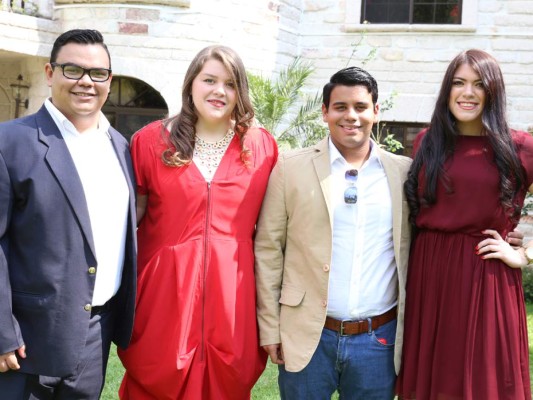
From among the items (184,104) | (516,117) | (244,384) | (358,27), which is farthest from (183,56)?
(244,384)

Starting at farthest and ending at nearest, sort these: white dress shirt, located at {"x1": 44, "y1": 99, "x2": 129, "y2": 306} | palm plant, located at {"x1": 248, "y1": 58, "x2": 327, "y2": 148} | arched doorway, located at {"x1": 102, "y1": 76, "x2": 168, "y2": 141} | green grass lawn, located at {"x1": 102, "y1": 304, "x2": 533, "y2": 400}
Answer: arched doorway, located at {"x1": 102, "y1": 76, "x2": 168, "y2": 141} < palm plant, located at {"x1": 248, "y1": 58, "x2": 327, "y2": 148} < green grass lawn, located at {"x1": 102, "y1": 304, "x2": 533, "y2": 400} < white dress shirt, located at {"x1": 44, "y1": 99, "x2": 129, "y2": 306}

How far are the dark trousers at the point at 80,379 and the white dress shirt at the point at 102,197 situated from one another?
0.14 meters

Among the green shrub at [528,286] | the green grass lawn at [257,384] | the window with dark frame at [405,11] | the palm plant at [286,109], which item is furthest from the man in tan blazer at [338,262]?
the window with dark frame at [405,11]

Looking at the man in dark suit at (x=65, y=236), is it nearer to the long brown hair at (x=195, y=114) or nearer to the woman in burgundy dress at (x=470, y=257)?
the long brown hair at (x=195, y=114)

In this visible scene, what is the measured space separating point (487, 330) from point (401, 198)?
2.23ft

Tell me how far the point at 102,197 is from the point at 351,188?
109cm

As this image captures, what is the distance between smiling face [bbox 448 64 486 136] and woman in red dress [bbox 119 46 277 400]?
0.94m

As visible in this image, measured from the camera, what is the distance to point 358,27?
9773 millimetres

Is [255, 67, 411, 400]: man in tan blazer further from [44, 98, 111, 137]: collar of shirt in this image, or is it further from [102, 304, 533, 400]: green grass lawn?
[102, 304, 533, 400]: green grass lawn

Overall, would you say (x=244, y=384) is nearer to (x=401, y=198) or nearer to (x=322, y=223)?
(x=322, y=223)

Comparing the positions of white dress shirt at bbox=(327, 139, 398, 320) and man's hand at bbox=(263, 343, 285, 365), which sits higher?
white dress shirt at bbox=(327, 139, 398, 320)

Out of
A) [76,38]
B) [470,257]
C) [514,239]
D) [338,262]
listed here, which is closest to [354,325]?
[338,262]

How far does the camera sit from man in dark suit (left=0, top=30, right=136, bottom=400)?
8.96 ft

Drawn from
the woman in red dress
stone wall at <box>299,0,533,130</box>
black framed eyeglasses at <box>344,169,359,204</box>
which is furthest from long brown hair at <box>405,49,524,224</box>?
stone wall at <box>299,0,533,130</box>
